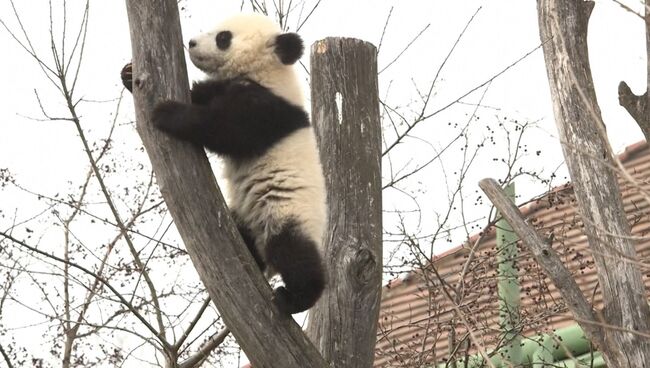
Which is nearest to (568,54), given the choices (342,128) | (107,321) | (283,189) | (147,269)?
(342,128)

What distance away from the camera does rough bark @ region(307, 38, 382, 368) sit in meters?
4.78

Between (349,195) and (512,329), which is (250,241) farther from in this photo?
(512,329)

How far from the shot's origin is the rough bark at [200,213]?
4004 mm

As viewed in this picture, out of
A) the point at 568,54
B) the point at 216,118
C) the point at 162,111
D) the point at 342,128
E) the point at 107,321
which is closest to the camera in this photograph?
the point at 162,111

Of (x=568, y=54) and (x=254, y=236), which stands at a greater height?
(x=568, y=54)

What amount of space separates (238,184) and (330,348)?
0.90 metres

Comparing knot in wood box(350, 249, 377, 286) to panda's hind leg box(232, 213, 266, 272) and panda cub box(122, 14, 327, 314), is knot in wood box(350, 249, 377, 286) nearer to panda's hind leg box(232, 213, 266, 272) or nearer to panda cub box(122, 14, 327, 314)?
Answer: panda cub box(122, 14, 327, 314)

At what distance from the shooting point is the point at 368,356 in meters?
4.79

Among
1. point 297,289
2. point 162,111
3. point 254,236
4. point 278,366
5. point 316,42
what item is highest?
point 316,42

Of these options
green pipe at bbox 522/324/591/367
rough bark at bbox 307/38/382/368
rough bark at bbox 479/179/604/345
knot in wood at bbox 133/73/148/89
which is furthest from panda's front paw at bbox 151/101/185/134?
green pipe at bbox 522/324/591/367

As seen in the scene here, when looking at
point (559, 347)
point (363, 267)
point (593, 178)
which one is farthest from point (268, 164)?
point (559, 347)

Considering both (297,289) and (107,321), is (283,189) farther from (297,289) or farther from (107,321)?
(107,321)

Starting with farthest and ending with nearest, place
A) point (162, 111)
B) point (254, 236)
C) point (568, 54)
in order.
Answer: point (568, 54) < point (254, 236) < point (162, 111)

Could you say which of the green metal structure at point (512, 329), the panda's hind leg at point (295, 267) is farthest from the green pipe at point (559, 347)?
the panda's hind leg at point (295, 267)
